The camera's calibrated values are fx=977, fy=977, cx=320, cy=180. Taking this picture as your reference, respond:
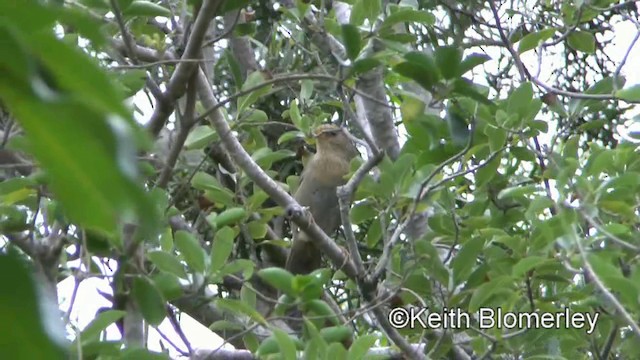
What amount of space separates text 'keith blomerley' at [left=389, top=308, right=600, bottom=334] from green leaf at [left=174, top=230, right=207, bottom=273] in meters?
0.90

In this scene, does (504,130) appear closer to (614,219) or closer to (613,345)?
(614,219)

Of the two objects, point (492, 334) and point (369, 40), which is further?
point (492, 334)

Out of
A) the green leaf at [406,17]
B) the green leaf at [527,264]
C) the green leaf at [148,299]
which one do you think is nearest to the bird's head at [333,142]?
the green leaf at [406,17]

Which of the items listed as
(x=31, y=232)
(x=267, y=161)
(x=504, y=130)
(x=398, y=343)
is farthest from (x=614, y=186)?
(x=31, y=232)

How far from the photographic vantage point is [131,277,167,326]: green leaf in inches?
81.0

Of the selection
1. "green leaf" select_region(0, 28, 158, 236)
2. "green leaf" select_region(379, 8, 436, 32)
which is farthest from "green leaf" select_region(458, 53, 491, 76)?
"green leaf" select_region(0, 28, 158, 236)

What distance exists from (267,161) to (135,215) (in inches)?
125

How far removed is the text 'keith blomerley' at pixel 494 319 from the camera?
3125 millimetres

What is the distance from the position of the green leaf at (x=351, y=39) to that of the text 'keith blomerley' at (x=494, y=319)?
1.03 m

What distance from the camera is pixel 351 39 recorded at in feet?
7.79

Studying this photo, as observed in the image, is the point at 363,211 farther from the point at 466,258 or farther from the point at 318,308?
the point at 318,308

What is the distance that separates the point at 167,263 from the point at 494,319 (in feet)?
3.72

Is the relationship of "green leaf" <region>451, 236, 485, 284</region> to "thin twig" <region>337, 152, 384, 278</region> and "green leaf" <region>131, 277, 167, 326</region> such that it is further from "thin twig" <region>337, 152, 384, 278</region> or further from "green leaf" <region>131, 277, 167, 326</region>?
"green leaf" <region>131, 277, 167, 326</region>

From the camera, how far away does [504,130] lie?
3.02 m
